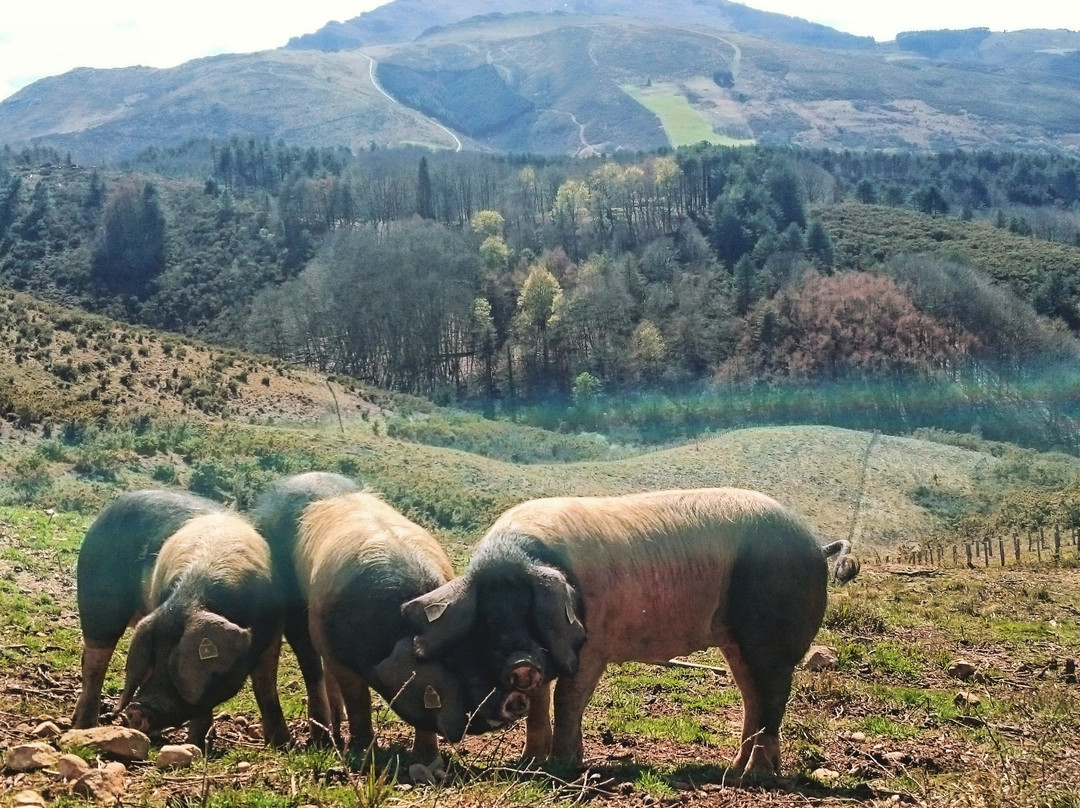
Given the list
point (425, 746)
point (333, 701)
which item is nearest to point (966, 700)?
point (425, 746)

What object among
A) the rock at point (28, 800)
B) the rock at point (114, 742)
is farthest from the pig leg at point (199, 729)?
the rock at point (28, 800)

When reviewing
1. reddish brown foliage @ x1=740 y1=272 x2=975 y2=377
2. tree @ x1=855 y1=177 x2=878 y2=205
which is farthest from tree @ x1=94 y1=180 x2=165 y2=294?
tree @ x1=855 y1=177 x2=878 y2=205

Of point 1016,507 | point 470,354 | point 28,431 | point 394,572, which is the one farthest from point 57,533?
point 470,354

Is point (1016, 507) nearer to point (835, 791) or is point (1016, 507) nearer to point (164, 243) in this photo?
point (835, 791)

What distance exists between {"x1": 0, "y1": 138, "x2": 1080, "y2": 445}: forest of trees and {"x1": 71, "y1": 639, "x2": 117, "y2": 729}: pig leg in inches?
2950

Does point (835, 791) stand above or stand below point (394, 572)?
below

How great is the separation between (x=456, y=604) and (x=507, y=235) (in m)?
117

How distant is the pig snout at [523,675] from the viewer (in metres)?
7.48

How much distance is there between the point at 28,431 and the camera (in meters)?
36.7

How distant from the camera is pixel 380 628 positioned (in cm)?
827

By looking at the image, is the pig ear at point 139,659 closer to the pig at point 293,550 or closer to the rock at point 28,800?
the pig at point 293,550

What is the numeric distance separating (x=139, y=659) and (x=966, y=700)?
890 centimetres

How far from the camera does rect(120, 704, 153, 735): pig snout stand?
8.10 meters

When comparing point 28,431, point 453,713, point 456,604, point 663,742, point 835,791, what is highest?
point 456,604
